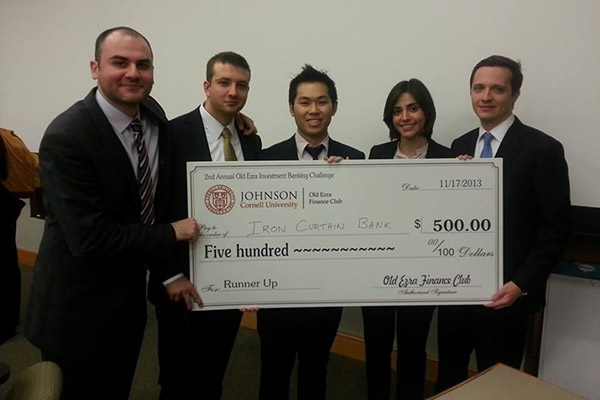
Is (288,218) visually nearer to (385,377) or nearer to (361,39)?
(385,377)

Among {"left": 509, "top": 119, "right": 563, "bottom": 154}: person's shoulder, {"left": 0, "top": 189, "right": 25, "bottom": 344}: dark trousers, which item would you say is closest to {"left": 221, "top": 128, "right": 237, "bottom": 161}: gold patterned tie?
{"left": 509, "top": 119, "right": 563, "bottom": 154}: person's shoulder

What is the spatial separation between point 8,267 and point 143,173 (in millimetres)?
1967

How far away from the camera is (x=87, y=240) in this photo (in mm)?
1342

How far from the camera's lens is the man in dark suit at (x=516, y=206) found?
159cm

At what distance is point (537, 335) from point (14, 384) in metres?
2.20

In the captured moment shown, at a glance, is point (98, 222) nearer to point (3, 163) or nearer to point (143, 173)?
point (143, 173)

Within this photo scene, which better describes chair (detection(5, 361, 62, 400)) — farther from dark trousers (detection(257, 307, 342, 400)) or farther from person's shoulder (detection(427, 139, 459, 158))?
person's shoulder (detection(427, 139, 459, 158))

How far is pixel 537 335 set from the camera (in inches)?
85.0

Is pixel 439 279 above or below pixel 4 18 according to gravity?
below

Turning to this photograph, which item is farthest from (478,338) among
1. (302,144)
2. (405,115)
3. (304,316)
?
(302,144)

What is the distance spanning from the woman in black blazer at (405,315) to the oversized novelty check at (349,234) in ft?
0.86

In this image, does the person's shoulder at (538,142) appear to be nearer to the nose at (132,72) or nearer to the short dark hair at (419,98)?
the short dark hair at (419,98)

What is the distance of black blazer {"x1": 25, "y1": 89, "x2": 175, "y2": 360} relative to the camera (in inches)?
52.4

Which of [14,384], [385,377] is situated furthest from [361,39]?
[14,384]
